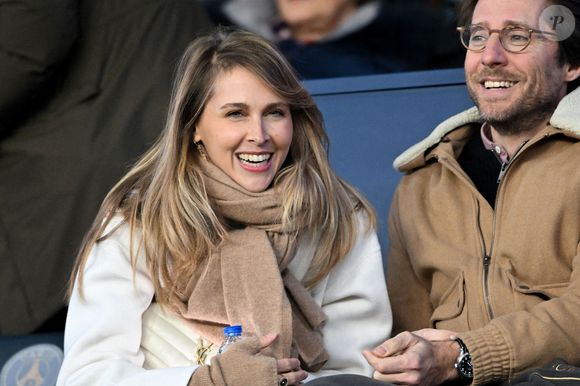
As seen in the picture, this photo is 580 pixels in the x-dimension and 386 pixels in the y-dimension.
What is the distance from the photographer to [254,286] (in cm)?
423

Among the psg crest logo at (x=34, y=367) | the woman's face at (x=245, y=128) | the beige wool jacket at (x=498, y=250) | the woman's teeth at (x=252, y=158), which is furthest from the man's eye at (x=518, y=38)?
the psg crest logo at (x=34, y=367)

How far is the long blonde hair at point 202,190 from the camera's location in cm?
427

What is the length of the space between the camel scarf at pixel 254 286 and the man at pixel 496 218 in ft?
0.85

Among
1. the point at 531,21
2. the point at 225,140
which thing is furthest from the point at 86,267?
the point at 531,21

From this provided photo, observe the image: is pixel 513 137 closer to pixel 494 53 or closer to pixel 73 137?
pixel 494 53

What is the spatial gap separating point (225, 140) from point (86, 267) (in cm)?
53

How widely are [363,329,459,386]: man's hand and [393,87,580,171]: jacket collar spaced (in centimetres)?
73

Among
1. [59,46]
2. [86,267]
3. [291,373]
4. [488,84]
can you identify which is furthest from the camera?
[59,46]

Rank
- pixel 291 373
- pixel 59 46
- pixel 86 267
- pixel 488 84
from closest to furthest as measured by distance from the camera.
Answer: pixel 291 373 → pixel 86 267 → pixel 488 84 → pixel 59 46

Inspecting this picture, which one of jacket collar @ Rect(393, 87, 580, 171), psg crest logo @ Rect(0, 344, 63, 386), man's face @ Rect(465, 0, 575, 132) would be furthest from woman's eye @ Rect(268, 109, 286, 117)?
psg crest logo @ Rect(0, 344, 63, 386)

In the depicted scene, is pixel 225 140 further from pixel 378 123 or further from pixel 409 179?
pixel 378 123

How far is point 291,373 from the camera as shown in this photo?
13.1 feet

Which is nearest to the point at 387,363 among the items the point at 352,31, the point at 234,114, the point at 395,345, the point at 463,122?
the point at 395,345

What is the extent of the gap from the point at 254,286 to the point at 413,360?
49 centimetres
